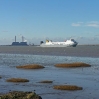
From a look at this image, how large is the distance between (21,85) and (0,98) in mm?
10892

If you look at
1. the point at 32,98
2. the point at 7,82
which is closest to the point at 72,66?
the point at 7,82

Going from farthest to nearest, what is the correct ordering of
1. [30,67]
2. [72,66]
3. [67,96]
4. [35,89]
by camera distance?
[72,66]
[30,67]
[35,89]
[67,96]

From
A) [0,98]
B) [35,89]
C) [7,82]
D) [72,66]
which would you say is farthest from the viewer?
[72,66]

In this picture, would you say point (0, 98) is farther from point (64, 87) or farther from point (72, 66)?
point (72, 66)

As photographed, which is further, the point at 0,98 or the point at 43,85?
the point at 43,85

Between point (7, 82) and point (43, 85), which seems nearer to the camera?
point (43, 85)

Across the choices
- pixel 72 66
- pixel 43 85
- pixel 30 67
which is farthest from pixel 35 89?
pixel 72 66

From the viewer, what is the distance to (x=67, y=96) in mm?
23781

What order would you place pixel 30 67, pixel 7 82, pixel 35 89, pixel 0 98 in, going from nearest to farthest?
1. pixel 0 98
2. pixel 35 89
3. pixel 7 82
4. pixel 30 67

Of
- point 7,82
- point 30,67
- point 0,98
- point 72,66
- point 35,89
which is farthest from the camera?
point 72,66

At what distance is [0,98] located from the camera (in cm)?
1881

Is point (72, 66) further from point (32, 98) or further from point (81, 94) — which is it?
point (32, 98)

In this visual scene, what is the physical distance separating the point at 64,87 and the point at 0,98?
10104 millimetres

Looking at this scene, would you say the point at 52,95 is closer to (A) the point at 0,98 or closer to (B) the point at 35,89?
(B) the point at 35,89
